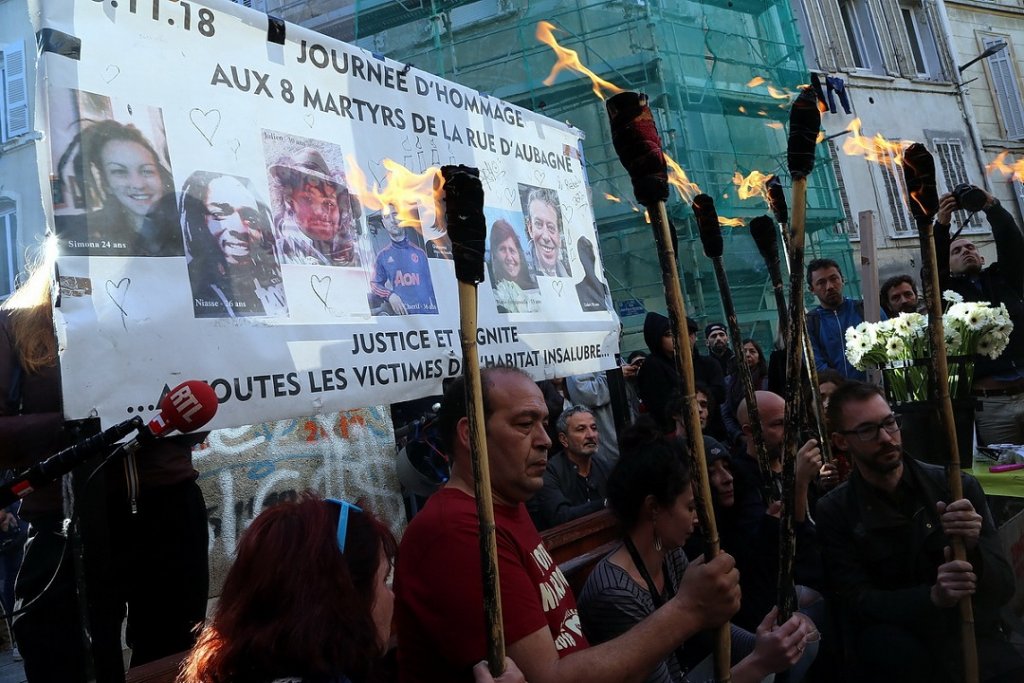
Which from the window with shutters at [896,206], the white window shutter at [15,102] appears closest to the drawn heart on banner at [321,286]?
the white window shutter at [15,102]

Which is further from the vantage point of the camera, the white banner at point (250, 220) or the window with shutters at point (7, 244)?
the window with shutters at point (7, 244)

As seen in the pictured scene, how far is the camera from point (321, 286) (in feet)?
10.6

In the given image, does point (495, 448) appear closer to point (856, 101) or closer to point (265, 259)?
point (265, 259)

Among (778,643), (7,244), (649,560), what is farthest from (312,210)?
(7,244)

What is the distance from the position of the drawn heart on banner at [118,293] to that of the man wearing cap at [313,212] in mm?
632

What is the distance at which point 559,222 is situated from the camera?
15.9 feet

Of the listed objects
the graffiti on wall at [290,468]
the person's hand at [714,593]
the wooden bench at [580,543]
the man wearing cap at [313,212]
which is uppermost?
the man wearing cap at [313,212]

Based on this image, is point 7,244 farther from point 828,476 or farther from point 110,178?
point 828,476

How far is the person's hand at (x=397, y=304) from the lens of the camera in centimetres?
350

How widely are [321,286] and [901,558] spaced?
236 centimetres

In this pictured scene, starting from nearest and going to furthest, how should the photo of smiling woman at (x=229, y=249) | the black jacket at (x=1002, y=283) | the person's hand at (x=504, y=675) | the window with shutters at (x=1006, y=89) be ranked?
1. the person's hand at (x=504, y=675)
2. the photo of smiling woman at (x=229, y=249)
3. the black jacket at (x=1002, y=283)
4. the window with shutters at (x=1006, y=89)

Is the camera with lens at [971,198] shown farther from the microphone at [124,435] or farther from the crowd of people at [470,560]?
the microphone at [124,435]

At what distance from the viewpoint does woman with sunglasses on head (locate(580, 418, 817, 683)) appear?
2727mm

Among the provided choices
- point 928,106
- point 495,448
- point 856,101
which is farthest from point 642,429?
point 928,106
